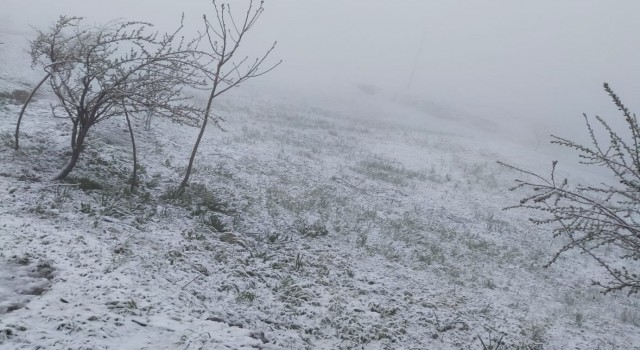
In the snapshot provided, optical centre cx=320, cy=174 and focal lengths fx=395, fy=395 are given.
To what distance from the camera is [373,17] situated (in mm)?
139750

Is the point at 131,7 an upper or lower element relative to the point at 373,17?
lower

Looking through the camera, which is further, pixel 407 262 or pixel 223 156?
pixel 223 156

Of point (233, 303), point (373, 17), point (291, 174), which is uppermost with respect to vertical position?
point (373, 17)

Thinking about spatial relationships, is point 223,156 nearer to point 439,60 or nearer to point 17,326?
point 17,326

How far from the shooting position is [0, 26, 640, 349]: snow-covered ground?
16.0 ft

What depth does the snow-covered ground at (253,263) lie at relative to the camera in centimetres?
489

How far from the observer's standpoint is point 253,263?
726cm

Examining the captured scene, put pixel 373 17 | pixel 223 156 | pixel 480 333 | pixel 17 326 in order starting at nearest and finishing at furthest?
pixel 17 326
pixel 480 333
pixel 223 156
pixel 373 17

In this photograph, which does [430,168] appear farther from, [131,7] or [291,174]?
[131,7]

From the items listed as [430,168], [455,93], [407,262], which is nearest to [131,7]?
[455,93]

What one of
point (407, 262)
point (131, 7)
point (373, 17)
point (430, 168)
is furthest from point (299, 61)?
point (407, 262)

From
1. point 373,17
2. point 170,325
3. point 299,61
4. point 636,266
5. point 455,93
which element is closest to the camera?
point 170,325

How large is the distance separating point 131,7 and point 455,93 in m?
77.1

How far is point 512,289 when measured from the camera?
356 inches
